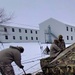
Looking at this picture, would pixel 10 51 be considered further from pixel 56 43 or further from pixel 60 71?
pixel 56 43

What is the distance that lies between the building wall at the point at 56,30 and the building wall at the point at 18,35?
1.89 metres

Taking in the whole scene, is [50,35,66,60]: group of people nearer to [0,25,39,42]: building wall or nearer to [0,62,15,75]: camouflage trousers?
[0,62,15,75]: camouflage trousers

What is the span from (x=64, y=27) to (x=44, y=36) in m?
4.27

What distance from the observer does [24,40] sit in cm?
3269

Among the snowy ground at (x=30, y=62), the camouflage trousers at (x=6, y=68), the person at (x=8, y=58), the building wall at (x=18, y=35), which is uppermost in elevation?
the building wall at (x=18, y=35)

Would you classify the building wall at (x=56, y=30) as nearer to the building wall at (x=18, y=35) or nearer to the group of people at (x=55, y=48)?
the building wall at (x=18, y=35)

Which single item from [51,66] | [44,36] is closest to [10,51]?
[51,66]

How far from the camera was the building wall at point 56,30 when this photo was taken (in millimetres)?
33491

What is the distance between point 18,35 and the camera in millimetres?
32125

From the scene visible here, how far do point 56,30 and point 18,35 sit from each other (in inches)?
287

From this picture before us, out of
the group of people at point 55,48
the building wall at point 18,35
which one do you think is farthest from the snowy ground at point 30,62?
the building wall at point 18,35

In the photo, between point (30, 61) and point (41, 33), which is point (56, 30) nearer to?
point (41, 33)

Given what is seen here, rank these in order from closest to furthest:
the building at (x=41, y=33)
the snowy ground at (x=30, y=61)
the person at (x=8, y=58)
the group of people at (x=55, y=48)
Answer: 1. the person at (x=8, y=58)
2. the group of people at (x=55, y=48)
3. the snowy ground at (x=30, y=61)
4. the building at (x=41, y=33)

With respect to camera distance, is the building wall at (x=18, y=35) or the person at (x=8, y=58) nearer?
the person at (x=8, y=58)
